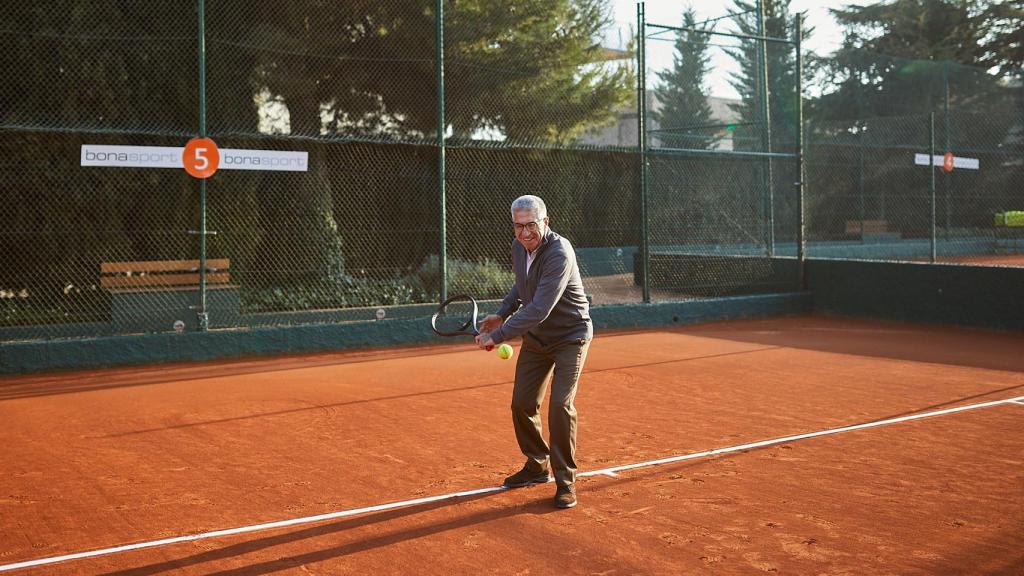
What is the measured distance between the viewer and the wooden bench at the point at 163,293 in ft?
43.0

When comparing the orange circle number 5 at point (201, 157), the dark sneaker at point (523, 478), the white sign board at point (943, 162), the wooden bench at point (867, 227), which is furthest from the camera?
the wooden bench at point (867, 227)

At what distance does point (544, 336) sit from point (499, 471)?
43.4 inches

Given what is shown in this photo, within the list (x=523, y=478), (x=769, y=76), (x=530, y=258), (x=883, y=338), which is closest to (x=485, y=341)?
(x=530, y=258)

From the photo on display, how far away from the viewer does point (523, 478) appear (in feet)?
20.9

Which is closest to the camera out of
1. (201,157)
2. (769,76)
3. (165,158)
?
(165,158)

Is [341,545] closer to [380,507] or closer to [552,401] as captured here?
[380,507]

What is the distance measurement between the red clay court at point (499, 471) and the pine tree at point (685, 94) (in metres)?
7.27

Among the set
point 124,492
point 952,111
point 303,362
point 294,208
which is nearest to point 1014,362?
point 303,362

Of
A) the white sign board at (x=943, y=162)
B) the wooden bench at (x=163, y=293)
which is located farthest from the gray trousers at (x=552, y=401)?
the white sign board at (x=943, y=162)

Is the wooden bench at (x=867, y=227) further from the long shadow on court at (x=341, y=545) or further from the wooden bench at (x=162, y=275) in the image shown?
the long shadow on court at (x=341, y=545)

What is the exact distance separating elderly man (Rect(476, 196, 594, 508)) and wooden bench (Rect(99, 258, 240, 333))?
25.4 feet

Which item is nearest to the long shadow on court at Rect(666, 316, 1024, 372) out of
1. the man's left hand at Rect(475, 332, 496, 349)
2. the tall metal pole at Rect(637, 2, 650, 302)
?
the tall metal pole at Rect(637, 2, 650, 302)

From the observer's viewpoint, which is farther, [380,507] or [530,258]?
[530,258]

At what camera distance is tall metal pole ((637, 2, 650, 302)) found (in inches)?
604
